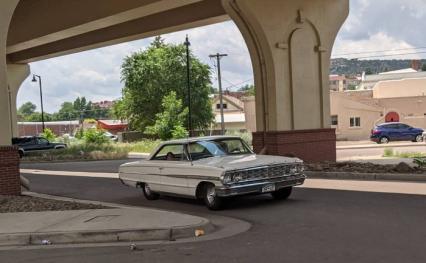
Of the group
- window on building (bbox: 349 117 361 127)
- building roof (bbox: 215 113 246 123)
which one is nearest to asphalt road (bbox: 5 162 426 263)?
window on building (bbox: 349 117 361 127)

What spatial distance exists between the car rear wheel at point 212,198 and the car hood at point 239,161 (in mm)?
474

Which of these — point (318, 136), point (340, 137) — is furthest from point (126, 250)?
point (340, 137)

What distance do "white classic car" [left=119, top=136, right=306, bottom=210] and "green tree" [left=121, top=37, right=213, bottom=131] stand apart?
5481 cm

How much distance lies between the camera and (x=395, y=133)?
48.0 m

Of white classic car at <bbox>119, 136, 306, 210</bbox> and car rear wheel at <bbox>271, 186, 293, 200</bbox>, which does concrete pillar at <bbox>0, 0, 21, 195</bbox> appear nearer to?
white classic car at <bbox>119, 136, 306, 210</bbox>

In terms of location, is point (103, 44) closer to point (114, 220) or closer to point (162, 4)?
point (162, 4)

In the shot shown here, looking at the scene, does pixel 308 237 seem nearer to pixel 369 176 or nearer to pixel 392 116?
pixel 369 176

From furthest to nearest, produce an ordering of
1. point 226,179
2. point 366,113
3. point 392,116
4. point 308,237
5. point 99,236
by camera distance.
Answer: point 392,116, point 366,113, point 226,179, point 99,236, point 308,237

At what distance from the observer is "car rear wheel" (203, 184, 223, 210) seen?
37.7ft

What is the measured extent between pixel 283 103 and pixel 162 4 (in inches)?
233

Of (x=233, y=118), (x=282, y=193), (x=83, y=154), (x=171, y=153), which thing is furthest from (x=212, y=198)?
(x=233, y=118)

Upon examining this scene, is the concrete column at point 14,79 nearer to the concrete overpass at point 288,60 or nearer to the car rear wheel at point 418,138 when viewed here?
the concrete overpass at point 288,60

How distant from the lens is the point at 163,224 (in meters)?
9.36

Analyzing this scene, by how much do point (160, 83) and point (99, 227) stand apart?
199 feet
